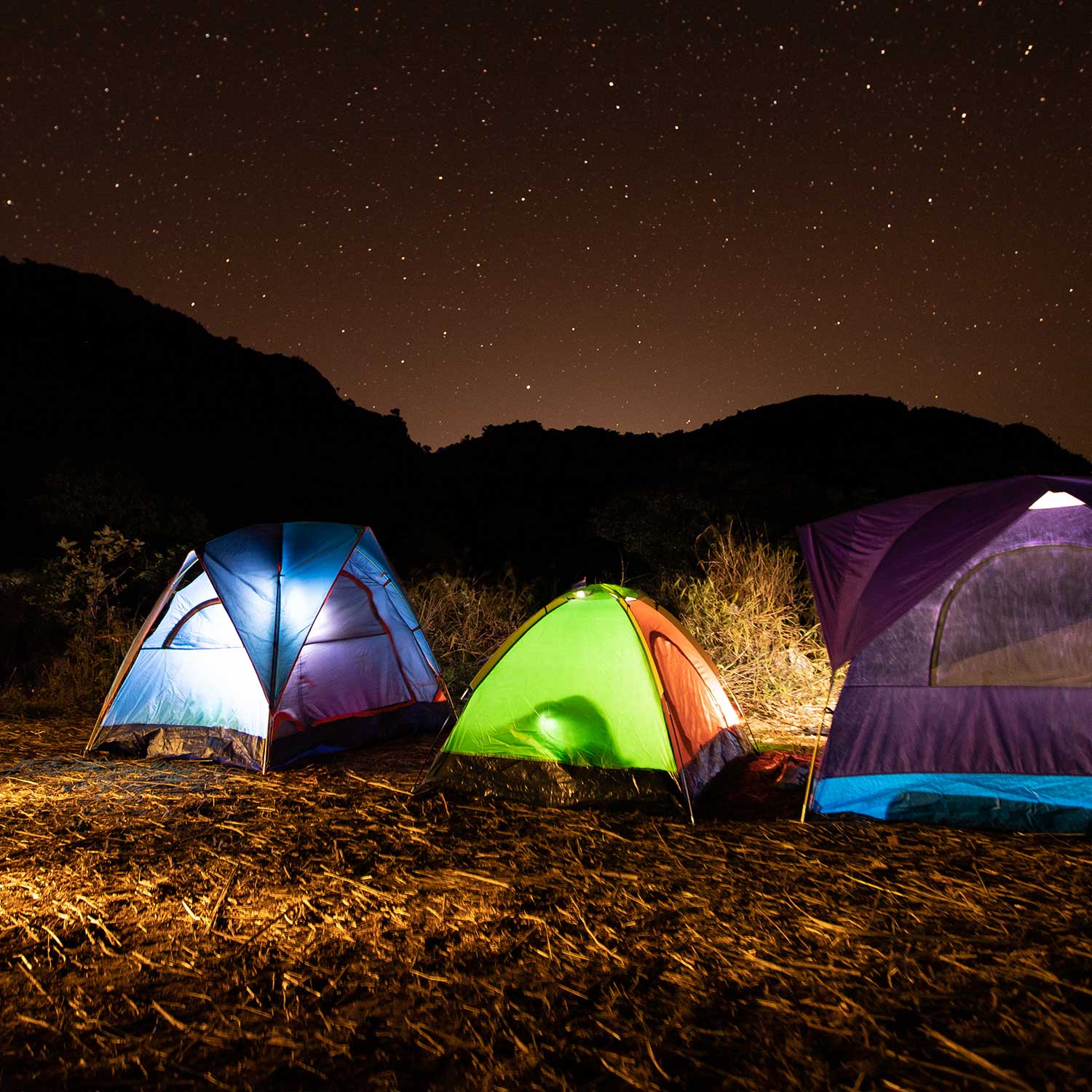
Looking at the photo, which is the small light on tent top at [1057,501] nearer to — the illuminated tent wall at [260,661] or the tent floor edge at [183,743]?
the illuminated tent wall at [260,661]

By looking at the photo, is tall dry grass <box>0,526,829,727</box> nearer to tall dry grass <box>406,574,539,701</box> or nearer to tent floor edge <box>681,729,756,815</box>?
tall dry grass <box>406,574,539,701</box>

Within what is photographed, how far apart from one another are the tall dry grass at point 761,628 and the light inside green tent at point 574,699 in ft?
8.96

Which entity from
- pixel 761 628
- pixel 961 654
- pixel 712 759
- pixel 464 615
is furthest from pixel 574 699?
pixel 464 615

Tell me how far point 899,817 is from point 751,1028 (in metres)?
2.46

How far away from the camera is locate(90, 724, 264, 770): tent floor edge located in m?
5.77

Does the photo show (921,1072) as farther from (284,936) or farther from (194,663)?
(194,663)

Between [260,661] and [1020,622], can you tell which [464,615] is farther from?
[1020,622]

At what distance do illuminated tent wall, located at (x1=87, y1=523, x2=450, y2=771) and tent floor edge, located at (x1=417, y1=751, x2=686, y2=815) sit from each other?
155 cm

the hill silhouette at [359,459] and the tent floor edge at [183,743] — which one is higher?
the hill silhouette at [359,459]

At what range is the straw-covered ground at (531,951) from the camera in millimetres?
2262

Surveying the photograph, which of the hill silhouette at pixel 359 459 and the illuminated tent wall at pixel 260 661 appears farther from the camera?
the hill silhouette at pixel 359 459

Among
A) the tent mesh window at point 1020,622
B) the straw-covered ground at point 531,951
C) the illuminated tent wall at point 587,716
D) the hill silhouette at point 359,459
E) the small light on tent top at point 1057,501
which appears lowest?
the straw-covered ground at point 531,951

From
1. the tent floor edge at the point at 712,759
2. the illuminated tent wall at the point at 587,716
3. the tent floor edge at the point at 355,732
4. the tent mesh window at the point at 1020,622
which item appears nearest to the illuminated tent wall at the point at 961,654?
the tent mesh window at the point at 1020,622

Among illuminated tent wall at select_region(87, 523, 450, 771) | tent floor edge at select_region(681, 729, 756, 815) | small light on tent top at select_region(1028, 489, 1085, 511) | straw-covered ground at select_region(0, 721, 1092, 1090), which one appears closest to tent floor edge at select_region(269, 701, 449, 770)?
illuminated tent wall at select_region(87, 523, 450, 771)
